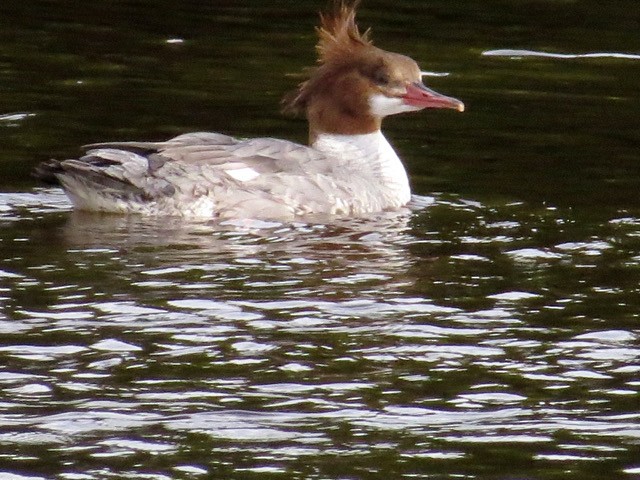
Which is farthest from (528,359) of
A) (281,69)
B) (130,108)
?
(281,69)

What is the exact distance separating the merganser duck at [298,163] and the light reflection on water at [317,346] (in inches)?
8.6

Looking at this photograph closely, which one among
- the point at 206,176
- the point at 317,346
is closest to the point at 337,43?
the point at 206,176

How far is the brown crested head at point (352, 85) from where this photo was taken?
38.6ft

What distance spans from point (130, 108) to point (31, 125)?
43.2 inches

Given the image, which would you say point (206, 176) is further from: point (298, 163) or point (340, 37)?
point (340, 37)

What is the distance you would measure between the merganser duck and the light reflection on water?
0.22 meters

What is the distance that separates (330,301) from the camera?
876cm

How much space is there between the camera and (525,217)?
11031 millimetres

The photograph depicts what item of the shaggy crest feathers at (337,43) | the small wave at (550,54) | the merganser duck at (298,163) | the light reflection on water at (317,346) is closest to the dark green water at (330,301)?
the light reflection on water at (317,346)

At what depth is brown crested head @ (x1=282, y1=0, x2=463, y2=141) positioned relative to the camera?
38.6ft

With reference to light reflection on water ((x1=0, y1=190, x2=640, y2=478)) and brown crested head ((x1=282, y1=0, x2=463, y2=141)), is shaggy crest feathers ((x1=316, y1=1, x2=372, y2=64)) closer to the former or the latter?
brown crested head ((x1=282, y1=0, x2=463, y2=141))

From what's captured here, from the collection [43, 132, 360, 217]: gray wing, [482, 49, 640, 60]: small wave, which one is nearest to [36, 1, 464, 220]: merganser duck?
[43, 132, 360, 217]: gray wing

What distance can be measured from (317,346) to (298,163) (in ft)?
10.9

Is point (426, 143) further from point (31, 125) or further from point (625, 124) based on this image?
point (31, 125)
